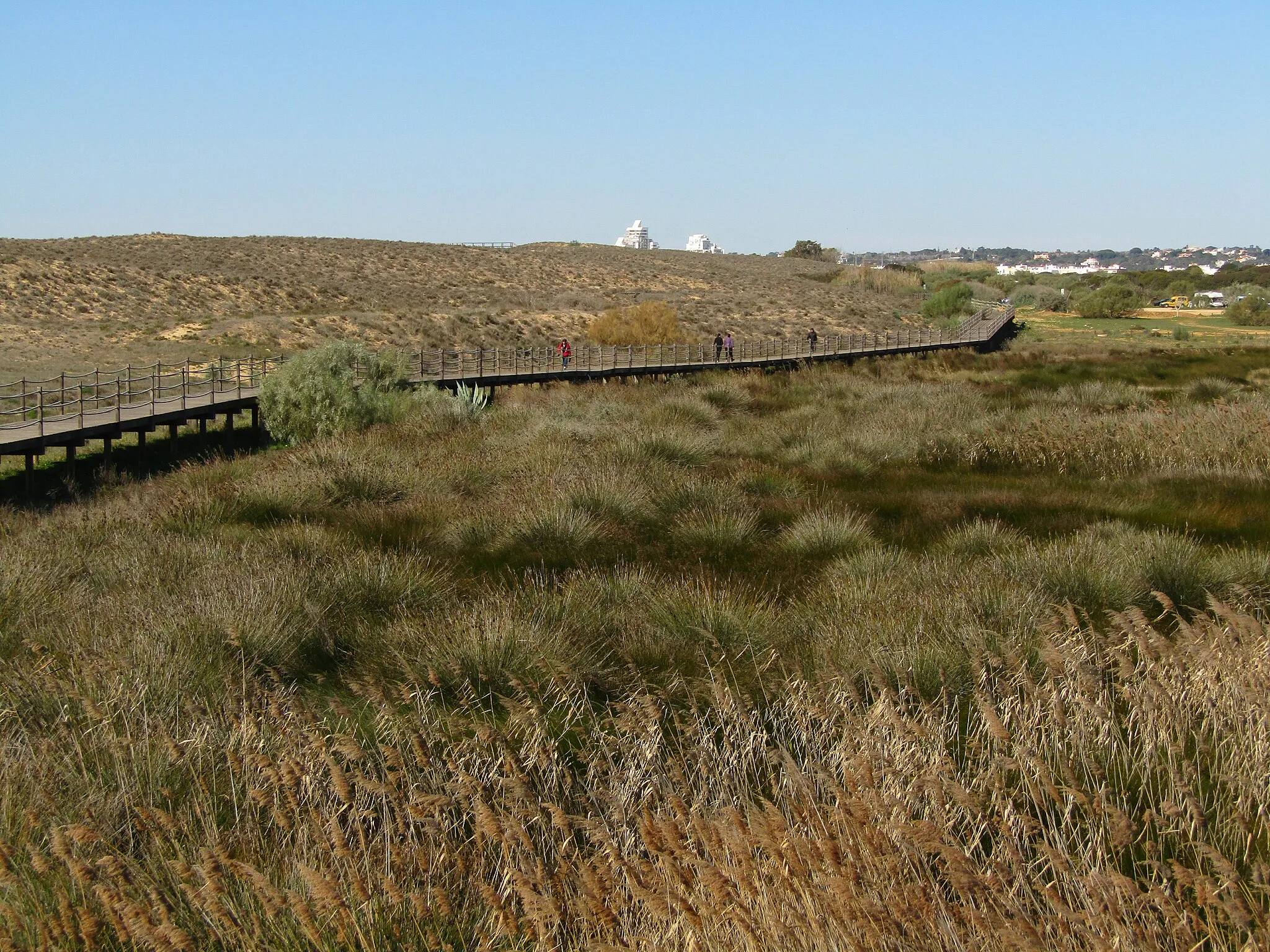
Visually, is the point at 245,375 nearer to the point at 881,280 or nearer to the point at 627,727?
the point at 627,727

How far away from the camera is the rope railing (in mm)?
22695

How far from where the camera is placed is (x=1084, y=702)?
453cm

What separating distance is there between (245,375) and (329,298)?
29535mm

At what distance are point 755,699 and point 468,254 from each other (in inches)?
3817

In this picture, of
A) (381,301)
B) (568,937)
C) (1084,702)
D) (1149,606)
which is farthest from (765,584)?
(381,301)

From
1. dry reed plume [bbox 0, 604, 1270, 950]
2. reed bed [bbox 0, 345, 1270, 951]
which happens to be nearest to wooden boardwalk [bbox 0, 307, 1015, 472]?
reed bed [bbox 0, 345, 1270, 951]

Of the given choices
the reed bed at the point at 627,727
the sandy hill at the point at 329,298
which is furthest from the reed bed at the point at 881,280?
the reed bed at the point at 627,727

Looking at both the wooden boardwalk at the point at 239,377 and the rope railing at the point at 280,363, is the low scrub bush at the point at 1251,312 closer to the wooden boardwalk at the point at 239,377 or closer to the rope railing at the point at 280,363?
the wooden boardwalk at the point at 239,377

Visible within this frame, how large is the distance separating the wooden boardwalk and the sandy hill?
760 cm

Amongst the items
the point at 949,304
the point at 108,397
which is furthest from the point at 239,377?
the point at 949,304

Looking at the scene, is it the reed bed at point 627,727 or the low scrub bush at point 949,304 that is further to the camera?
the low scrub bush at point 949,304

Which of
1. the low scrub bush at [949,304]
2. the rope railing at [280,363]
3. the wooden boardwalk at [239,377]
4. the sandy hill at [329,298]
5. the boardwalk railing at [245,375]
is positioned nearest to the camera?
the wooden boardwalk at [239,377]

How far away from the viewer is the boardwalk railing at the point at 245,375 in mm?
21219

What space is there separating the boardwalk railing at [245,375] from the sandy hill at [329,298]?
683 centimetres
